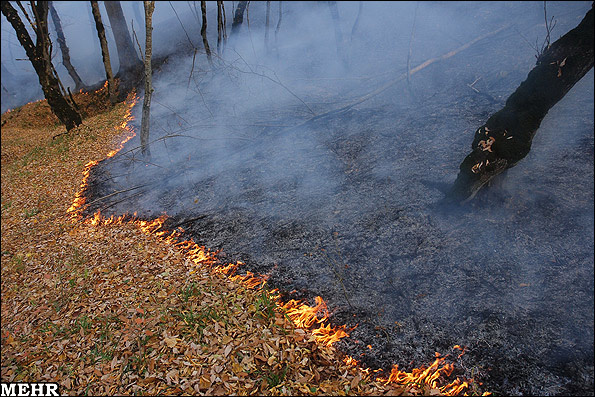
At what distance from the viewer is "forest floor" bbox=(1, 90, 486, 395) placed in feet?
9.91

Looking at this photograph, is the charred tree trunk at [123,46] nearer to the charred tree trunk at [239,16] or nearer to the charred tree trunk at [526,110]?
the charred tree trunk at [239,16]

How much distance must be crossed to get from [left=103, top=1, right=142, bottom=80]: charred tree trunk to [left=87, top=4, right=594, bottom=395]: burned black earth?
5545mm

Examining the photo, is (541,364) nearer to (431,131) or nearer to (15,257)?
(431,131)

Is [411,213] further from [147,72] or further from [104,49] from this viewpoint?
[104,49]

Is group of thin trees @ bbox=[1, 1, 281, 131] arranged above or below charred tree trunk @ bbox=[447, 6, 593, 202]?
above

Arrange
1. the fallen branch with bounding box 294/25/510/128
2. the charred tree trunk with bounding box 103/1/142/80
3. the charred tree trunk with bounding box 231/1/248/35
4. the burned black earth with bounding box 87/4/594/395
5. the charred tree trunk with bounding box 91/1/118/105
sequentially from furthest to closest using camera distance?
the charred tree trunk with bounding box 103/1/142/80
the charred tree trunk with bounding box 231/1/248/35
the charred tree trunk with bounding box 91/1/118/105
the fallen branch with bounding box 294/25/510/128
the burned black earth with bounding box 87/4/594/395

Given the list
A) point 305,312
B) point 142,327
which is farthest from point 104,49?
point 305,312

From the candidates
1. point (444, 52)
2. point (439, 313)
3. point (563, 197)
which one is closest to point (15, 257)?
point (439, 313)

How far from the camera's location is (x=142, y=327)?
3598 mm

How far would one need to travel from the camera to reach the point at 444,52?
9.49m

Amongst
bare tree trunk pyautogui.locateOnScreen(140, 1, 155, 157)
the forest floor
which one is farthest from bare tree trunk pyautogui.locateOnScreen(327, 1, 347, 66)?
the forest floor

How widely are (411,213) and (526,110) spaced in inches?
69.8

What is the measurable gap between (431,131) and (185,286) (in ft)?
16.4

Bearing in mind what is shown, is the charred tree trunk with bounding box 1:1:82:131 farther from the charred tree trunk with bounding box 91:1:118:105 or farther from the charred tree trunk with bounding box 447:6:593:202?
the charred tree trunk with bounding box 447:6:593:202
